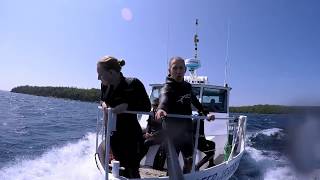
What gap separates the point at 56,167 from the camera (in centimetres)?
1138

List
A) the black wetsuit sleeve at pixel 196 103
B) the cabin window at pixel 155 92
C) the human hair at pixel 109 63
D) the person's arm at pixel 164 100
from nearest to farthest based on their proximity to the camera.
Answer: the human hair at pixel 109 63, the person's arm at pixel 164 100, the black wetsuit sleeve at pixel 196 103, the cabin window at pixel 155 92

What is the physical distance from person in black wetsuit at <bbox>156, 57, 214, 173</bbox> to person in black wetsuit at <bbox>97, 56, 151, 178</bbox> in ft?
1.44

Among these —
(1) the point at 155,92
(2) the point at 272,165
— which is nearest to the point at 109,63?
(1) the point at 155,92

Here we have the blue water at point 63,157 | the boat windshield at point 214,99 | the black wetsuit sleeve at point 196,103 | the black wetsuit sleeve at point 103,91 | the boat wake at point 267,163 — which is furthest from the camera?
the boat wake at point 267,163

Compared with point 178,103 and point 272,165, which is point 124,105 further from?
point 272,165

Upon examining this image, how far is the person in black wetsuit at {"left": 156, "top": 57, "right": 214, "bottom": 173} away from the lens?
16.6 ft

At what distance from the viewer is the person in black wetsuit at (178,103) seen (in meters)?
5.07

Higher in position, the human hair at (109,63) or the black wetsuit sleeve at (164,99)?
the human hair at (109,63)

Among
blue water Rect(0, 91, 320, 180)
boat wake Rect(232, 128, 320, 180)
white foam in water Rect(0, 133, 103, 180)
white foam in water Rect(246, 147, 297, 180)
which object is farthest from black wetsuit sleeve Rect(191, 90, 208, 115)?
white foam in water Rect(246, 147, 297, 180)

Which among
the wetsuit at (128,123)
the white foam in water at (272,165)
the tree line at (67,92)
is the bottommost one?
the white foam in water at (272,165)

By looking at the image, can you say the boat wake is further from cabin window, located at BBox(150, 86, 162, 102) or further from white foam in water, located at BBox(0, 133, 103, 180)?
white foam in water, located at BBox(0, 133, 103, 180)

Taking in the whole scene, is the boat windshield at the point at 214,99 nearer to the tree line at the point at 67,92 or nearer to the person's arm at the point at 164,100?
the person's arm at the point at 164,100

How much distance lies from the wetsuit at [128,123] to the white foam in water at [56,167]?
3453 millimetres

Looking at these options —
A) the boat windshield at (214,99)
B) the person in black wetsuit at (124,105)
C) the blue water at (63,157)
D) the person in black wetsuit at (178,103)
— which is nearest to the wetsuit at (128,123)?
the person in black wetsuit at (124,105)
